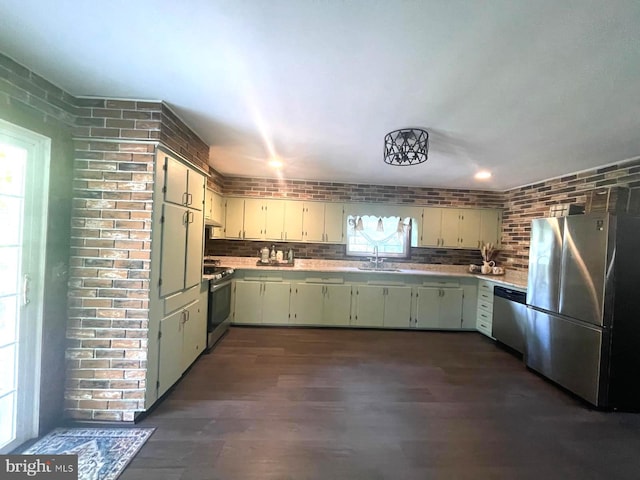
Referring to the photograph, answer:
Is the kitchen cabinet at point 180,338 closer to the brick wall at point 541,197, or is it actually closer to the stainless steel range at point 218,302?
the stainless steel range at point 218,302

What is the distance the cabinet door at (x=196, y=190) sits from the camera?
8.32 ft

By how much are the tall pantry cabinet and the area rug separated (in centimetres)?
24

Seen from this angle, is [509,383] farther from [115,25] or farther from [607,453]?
[115,25]

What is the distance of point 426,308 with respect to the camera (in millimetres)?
4324

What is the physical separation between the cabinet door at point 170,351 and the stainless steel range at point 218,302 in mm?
692

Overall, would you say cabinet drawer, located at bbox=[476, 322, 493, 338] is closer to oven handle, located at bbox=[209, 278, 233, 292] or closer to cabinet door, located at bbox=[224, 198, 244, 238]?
oven handle, located at bbox=[209, 278, 233, 292]

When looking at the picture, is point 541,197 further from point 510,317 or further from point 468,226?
point 510,317

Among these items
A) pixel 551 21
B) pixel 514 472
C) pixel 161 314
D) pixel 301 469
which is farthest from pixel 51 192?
pixel 514 472

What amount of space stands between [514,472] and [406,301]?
2.68 metres

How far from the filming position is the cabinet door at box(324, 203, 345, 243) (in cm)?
456

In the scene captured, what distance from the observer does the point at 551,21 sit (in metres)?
1.14

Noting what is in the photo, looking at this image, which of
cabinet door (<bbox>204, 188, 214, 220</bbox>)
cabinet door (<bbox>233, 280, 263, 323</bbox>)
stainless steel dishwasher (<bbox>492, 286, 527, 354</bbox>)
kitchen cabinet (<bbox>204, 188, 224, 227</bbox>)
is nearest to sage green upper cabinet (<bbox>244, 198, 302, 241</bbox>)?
kitchen cabinet (<bbox>204, 188, 224, 227</bbox>)

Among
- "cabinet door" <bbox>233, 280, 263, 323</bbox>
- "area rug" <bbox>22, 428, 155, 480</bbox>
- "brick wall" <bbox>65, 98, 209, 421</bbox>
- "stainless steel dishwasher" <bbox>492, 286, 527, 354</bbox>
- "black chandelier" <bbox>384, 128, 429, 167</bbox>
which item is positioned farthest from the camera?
"cabinet door" <bbox>233, 280, 263, 323</bbox>

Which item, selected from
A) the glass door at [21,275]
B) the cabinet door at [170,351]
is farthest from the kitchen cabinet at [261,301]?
the glass door at [21,275]
